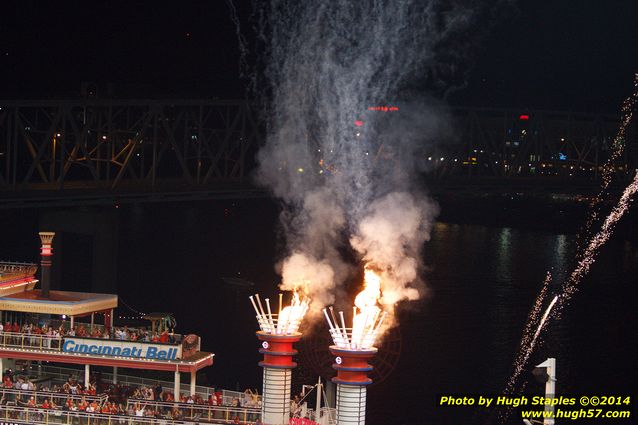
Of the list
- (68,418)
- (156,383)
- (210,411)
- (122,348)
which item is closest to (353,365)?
(210,411)

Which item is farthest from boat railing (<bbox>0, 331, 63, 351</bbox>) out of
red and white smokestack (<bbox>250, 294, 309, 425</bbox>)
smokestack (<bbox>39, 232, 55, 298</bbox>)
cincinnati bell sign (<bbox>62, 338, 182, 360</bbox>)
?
red and white smokestack (<bbox>250, 294, 309, 425</bbox>)

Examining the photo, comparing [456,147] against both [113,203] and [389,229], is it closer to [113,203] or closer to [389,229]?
[113,203]

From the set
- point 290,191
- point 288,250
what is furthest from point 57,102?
point 288,250

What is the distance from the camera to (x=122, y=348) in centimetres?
4369

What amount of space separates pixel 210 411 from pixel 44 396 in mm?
7154

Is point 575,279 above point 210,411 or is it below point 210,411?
above

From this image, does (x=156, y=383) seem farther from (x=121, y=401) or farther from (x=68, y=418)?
(x=68, y=418)

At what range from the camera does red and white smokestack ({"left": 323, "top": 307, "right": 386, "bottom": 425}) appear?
121 ft

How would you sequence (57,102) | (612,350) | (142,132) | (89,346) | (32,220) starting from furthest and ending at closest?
(32,220) → (142,132) → (57,102) → (612,350) → (89,346)

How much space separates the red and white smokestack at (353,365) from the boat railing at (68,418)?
555 centimetres

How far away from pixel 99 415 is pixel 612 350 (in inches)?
Result: 2203

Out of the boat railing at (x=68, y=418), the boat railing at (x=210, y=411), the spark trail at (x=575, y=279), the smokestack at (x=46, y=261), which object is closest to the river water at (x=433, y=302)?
the spark trail at (x=575, y=279)

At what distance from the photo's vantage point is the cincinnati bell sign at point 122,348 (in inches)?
1699

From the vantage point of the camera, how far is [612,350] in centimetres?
8788
